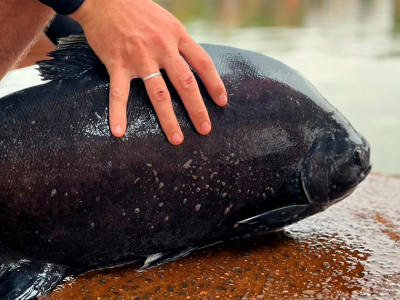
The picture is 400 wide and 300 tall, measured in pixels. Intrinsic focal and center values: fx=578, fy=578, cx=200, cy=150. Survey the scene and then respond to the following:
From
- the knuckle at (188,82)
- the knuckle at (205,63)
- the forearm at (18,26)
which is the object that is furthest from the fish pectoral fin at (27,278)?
the forearm at (18,26)

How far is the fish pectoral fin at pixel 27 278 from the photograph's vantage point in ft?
7.41

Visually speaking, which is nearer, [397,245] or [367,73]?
[397,245]

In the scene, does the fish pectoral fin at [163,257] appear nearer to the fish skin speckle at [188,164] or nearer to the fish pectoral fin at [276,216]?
the fish pectoral fin at [276,216]

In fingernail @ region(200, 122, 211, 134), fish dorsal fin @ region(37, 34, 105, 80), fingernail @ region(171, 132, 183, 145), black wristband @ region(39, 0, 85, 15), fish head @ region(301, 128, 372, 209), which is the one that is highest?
black wristband @ region(39, 0, 85, 15)

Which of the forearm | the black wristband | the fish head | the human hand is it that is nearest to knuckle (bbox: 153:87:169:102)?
the human hand

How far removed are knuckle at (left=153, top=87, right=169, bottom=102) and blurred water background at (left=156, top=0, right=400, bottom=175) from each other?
2964 millimetres

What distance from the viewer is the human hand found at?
226cm

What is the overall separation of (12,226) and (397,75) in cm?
659

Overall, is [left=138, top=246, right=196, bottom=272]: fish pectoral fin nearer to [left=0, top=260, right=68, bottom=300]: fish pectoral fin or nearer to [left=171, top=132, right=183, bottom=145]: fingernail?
[left=0, top=260, right=68, bottom=300]: fish pectoral fin

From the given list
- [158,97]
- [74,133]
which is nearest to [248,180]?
[158,97]

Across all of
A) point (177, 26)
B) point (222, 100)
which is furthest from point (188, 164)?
point (177, 26)

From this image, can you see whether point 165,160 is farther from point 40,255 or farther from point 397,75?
point 397,75

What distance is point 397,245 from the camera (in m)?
2.70

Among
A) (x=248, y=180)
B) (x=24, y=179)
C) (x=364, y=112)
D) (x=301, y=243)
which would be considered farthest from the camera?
(x=364, y=112)
